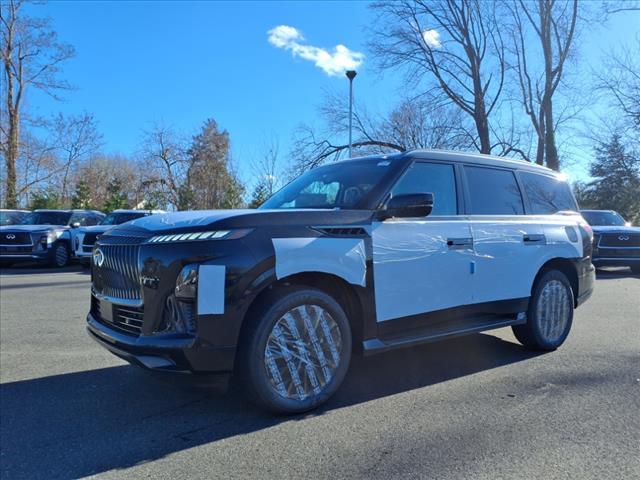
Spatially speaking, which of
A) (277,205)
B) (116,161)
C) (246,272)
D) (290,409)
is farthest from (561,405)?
(116,161)

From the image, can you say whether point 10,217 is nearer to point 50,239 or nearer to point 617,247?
point 50,239

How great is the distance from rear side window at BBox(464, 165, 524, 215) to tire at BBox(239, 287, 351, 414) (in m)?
2.00

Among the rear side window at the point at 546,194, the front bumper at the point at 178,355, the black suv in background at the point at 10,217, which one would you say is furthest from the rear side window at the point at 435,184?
the black suv in background at the point at 10,217

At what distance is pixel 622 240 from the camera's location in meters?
14.1

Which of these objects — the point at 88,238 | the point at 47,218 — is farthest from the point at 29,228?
the point at 88,238

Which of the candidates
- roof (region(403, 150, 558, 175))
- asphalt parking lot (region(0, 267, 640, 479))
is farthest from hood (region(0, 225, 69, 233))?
roof (region(403, 150, 558, 175))

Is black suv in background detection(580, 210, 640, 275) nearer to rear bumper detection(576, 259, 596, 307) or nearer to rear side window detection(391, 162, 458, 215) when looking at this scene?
rear bumper detection(576, 259, 596, 307)

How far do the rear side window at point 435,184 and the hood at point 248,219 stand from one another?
633 mm

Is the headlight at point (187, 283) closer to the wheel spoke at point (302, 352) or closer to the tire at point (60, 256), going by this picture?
the wheel spoke at point (302, 352)

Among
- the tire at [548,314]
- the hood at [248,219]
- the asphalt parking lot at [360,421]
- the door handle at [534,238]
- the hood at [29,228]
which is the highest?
the hood at [29,228]

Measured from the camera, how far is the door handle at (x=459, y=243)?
14.7ft

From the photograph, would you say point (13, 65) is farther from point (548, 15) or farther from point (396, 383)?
point (396, 383)

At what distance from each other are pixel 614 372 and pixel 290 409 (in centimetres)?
322

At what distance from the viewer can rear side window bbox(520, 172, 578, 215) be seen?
5.61 meters
